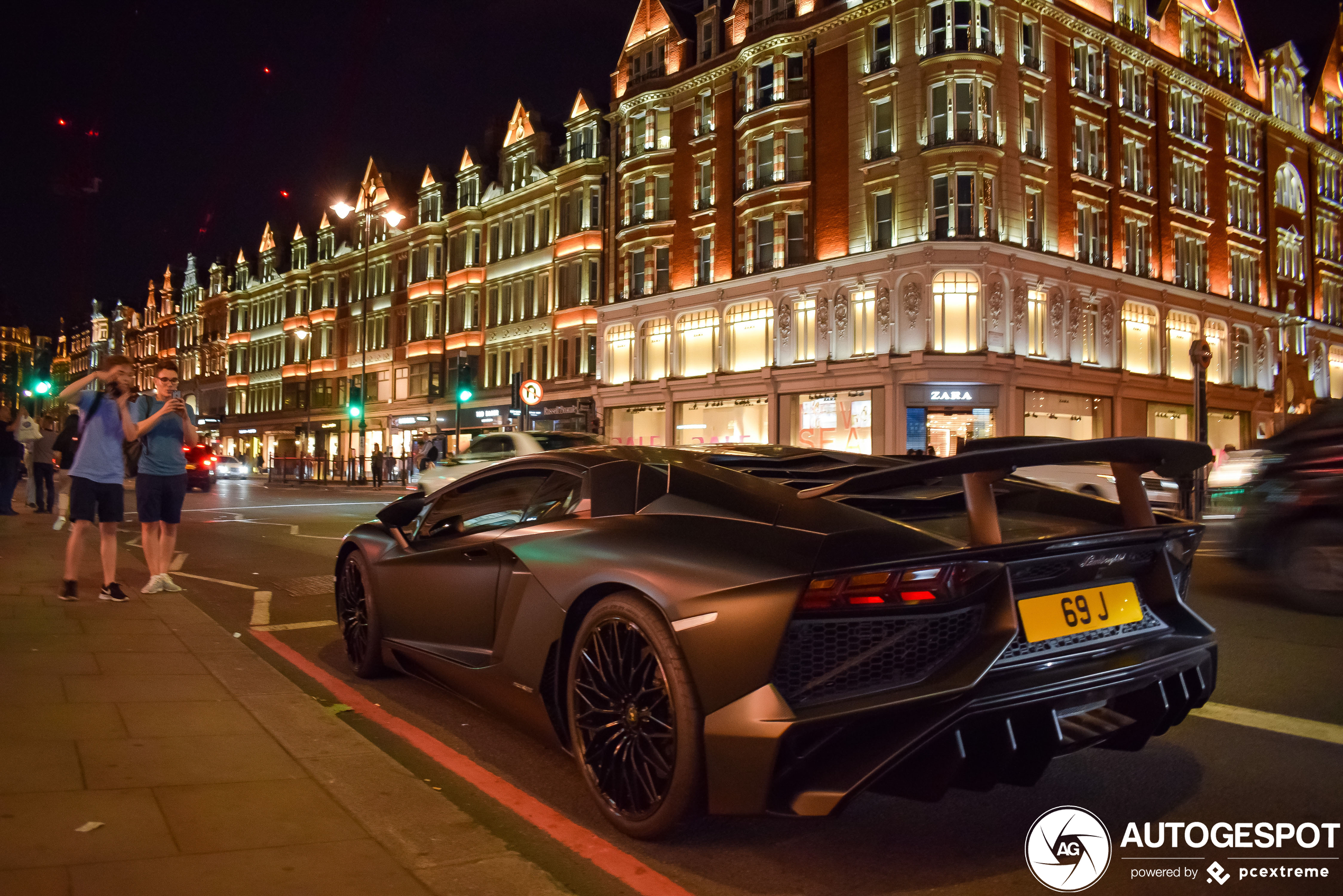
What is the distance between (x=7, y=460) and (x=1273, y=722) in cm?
1740

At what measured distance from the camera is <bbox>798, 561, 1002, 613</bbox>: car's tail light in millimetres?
2539

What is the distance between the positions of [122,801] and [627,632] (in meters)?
1.72

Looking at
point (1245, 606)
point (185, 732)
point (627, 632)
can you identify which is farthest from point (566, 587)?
point (1245, 606)

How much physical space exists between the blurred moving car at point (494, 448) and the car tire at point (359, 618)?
8.94 metres

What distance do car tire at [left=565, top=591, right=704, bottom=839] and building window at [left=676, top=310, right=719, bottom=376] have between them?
1329 inches

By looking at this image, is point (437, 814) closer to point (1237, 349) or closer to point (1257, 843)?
point (1257, 843)

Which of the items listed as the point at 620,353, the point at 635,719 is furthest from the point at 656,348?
the point at 635,719

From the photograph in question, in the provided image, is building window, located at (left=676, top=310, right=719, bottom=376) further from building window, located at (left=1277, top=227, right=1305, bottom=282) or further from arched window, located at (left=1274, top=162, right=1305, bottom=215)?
arched window, located at (left=1274, top=162, right=1305, bottom=215)

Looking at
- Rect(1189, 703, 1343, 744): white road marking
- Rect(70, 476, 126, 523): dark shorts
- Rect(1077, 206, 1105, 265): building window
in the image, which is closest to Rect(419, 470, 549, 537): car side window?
Rect(1189, 703, 1343, 744): white road marking

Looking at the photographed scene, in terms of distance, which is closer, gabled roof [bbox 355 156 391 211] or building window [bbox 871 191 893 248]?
building window [bbox 871 191 893 248]

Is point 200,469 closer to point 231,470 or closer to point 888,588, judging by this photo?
point 231,470

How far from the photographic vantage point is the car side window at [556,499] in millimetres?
3660

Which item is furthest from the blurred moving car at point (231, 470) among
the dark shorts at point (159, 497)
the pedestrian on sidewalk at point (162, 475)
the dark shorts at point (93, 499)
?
the dark shorts at point (93, 499)

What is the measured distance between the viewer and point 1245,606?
7258mm
